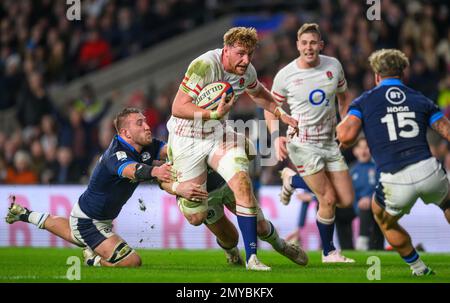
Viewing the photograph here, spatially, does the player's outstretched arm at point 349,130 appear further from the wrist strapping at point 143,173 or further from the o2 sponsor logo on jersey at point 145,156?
the o2 sponsor logo on jersey at point 145,156

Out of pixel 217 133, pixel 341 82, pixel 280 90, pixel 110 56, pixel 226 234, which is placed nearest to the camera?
pixel 217 133

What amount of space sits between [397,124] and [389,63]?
24.3 inches

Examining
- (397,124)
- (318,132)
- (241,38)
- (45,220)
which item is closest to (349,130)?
(397,124)

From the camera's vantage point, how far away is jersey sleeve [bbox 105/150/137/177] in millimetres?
9820

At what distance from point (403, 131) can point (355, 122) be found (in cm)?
46

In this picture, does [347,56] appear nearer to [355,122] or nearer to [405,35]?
[405,35]

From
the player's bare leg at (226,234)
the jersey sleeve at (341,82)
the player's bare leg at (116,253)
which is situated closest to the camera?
the player's bare leg at (116,253)

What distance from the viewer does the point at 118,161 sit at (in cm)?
991

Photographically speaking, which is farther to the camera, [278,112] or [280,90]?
[280,90]

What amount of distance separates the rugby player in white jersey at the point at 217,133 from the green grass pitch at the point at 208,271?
535 millimetres

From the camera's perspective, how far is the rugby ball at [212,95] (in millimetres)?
9719

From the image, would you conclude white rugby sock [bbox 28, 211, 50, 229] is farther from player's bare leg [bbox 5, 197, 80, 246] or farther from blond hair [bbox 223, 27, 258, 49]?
blond hair [bbox 223, 27, 258, 49]

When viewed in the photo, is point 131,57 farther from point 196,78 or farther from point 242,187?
point 242,187

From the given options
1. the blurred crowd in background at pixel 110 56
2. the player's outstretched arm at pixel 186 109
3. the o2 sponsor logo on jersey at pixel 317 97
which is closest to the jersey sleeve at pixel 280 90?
the o2 sponsor logo on jersey at pixel 317 97
